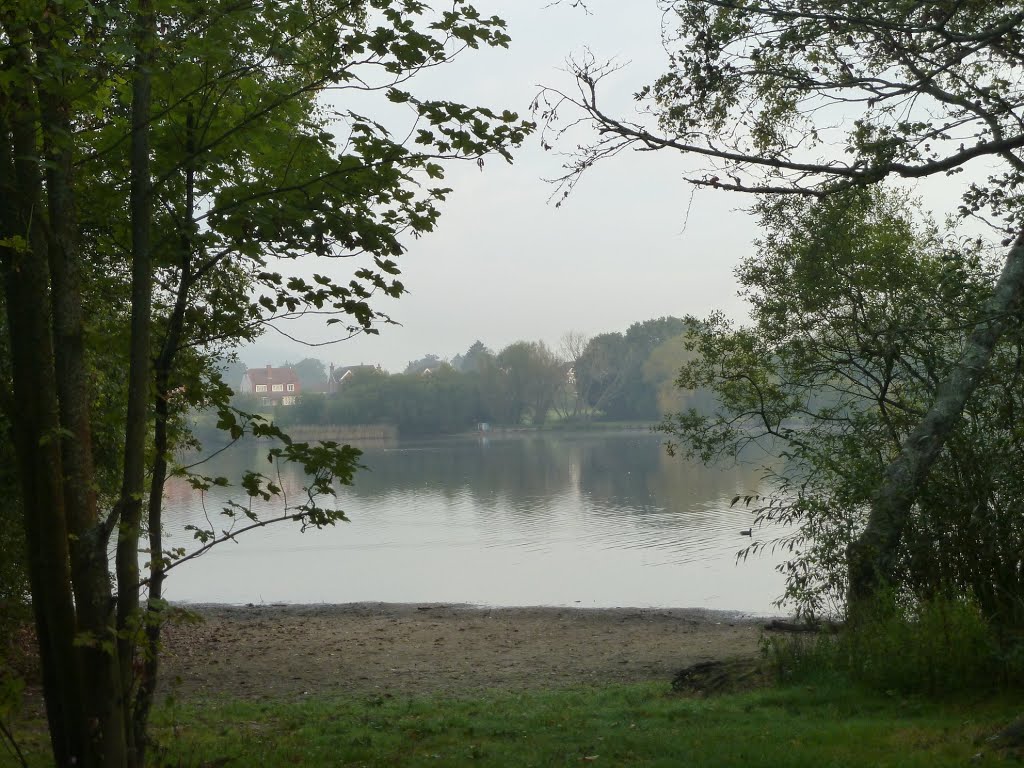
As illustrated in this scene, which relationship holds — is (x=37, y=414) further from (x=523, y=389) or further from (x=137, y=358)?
(x=523, y=389)

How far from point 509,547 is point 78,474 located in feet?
75.0

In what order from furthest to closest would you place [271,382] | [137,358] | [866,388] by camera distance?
[271,382]
[866,388]
[137,358]

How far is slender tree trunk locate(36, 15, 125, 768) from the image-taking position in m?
4.56

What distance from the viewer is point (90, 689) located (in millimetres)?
4590

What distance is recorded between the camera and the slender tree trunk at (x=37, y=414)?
4582mm

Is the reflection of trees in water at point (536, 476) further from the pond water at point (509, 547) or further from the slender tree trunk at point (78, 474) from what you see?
the slender tree trunk at point (78, 474)

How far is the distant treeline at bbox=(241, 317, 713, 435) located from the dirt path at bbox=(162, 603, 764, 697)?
59.7m

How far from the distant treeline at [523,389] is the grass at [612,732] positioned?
69.4m

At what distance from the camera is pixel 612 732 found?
22.5ft

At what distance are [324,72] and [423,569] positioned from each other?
66.2 feet

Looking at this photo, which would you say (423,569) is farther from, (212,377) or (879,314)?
(212,377)

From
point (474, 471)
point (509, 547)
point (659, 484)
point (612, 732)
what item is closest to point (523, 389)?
point (474, 471)

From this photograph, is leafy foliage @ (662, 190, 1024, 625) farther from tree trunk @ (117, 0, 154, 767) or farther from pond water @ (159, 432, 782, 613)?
pond water @ (159, 432, 782, 613)

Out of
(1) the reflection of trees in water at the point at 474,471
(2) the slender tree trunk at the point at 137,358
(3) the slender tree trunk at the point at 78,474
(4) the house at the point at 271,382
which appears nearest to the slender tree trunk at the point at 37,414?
(3) the slender tree trunk at the point at 78,474
